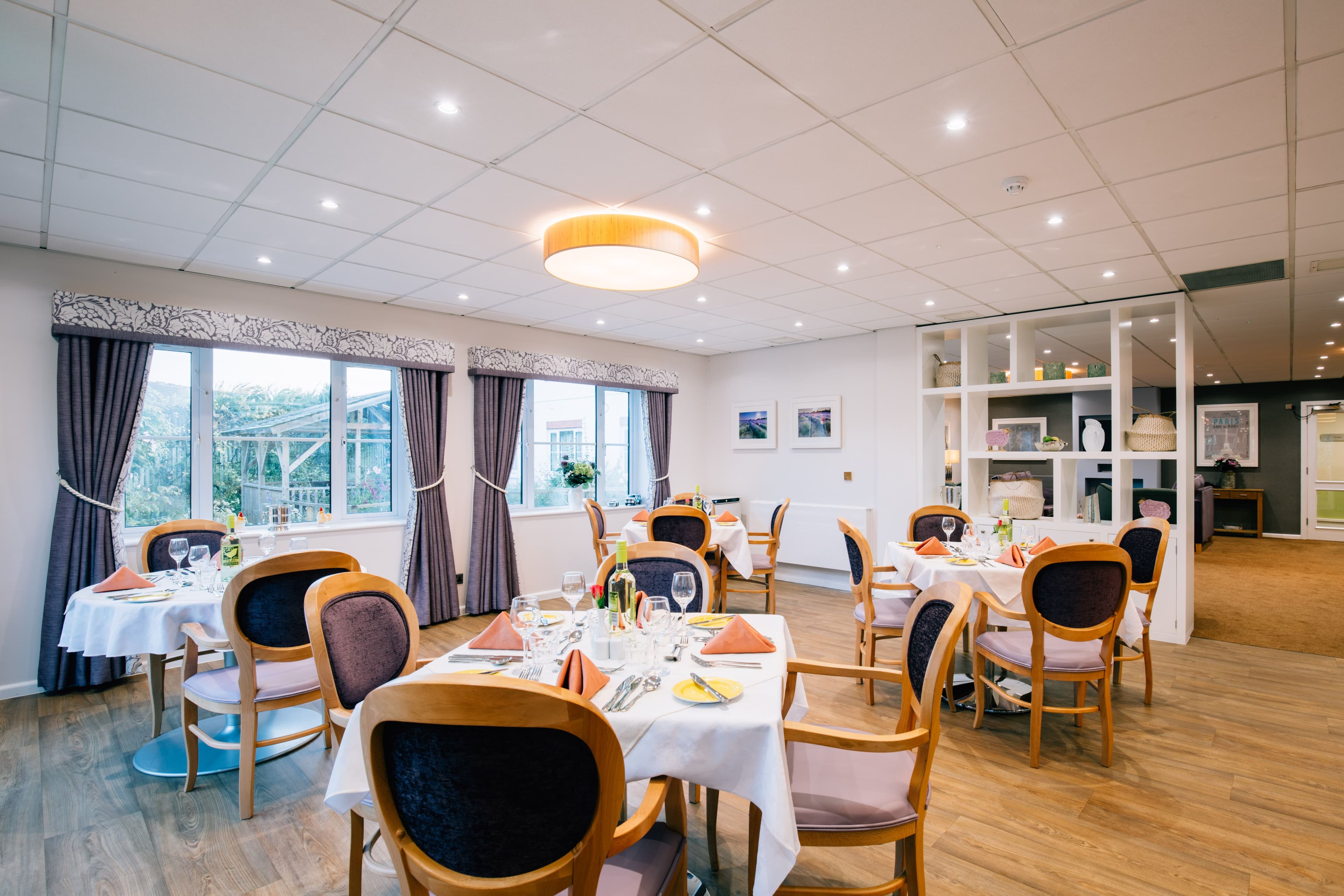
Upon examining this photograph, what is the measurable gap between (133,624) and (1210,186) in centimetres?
530

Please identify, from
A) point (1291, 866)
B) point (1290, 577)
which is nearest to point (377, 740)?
point (1291, 866)

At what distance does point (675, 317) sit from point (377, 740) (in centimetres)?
496

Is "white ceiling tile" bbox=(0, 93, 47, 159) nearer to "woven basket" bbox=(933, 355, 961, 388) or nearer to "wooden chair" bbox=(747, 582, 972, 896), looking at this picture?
"wooden chair" bbox=(747, 582, 972, 896)

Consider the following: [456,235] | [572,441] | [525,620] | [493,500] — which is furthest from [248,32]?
[572,441]

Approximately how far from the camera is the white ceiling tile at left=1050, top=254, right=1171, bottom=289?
409 cm

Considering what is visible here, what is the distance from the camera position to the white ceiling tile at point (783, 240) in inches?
137

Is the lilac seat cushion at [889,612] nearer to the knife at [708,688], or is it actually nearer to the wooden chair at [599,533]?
the knife at [708,688]

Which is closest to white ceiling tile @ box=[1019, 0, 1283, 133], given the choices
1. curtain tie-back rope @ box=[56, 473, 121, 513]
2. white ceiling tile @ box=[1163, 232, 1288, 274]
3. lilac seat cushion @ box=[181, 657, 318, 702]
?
white ceiling tile @ box=[1163, 232, 1288, 274]

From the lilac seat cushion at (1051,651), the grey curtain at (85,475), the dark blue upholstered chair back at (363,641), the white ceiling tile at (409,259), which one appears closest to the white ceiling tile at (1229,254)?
the lilac seat cushion at (1051,651)

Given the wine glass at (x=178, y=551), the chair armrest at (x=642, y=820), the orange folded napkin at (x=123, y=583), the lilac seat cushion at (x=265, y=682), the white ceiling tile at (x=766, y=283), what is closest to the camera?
the chair armrest at (x=642, y=820)

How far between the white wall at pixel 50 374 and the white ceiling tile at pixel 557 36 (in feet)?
12.0

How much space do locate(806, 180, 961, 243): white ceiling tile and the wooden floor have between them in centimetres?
270

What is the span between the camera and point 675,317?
19.1 ft

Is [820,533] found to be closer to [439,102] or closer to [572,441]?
[572,441]
